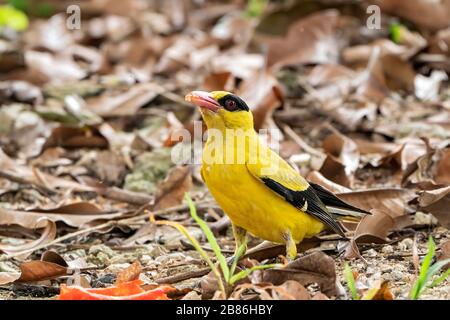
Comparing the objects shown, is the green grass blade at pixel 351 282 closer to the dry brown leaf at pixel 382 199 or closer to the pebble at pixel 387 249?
the pebble at pixel 387 249

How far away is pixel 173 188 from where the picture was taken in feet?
15.3

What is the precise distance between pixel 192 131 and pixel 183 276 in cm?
189

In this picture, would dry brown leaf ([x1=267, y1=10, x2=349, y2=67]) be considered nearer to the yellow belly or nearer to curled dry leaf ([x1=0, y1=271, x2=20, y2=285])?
the yellow belly

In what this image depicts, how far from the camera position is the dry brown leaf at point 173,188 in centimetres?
463

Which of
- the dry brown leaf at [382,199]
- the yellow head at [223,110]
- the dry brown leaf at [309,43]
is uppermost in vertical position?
the dry brown leaf at [309,43]

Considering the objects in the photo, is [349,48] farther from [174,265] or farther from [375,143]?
[174,265]

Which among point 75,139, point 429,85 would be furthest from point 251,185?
point 429,85

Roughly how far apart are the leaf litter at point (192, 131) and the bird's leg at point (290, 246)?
0.20 meters

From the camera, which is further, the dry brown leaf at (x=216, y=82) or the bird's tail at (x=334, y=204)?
the dry brown leaf at (x=216, y=82)

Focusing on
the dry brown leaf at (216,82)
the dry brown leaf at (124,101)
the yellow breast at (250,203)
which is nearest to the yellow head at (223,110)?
the yellow breast at (250,203)

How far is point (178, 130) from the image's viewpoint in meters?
5.36

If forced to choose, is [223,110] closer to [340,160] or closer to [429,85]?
[340,160]
